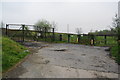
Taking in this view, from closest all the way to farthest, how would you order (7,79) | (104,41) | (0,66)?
(7,79) < (0,66) < (104,41)

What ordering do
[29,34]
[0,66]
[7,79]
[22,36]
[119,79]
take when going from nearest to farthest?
1. [7,79]
2. [119,79]
3. [0,66]
4. [22,36]
5. [29,34]

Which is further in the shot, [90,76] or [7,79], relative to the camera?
[90,76]

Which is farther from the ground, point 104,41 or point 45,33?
point 45,33

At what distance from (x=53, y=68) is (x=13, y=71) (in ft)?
3.99

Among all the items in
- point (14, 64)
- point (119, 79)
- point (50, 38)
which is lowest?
point (119, 79)

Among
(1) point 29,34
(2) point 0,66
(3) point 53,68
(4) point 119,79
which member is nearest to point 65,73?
(3) point 53,68

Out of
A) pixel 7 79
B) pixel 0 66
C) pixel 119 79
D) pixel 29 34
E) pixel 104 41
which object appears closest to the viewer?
pixel 7 79

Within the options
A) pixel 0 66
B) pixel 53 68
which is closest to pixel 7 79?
pixel 0 66

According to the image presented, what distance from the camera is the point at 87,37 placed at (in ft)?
42.4

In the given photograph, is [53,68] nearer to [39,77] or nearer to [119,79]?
[39,77]

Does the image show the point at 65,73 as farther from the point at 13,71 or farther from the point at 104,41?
the point at 104,41

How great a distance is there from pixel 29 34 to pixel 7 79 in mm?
8610

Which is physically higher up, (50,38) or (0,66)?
(50,38)

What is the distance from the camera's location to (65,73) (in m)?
3.44
